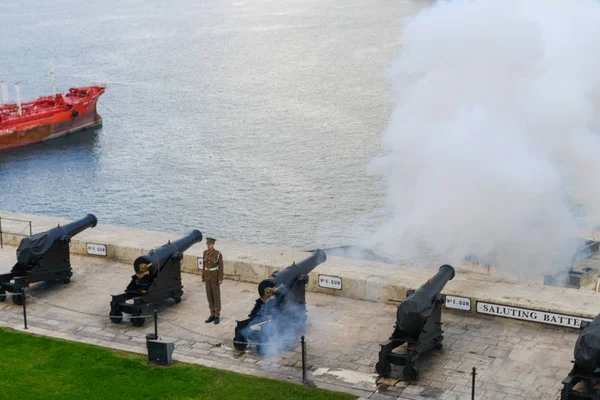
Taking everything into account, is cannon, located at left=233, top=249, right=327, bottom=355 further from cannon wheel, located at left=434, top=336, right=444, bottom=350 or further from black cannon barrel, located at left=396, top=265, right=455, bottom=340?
cannon wheel, located at left=434, top=336, right=444, bottom=350

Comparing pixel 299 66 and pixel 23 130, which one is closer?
pixel 23 130

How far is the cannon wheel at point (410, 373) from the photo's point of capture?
1388cm

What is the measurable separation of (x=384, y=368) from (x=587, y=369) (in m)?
3.11

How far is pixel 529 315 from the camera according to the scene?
16172 mm

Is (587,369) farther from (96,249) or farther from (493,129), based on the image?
(96,249)

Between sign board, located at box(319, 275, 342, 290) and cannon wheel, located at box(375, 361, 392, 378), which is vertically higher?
sign board, located at box(319, 275, 342, 290)

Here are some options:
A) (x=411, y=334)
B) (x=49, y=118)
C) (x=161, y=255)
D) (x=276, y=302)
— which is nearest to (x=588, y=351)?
(x=411, y=334)

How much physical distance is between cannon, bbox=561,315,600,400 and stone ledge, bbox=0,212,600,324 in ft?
10.7

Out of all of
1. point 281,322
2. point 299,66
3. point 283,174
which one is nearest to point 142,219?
point 283,174

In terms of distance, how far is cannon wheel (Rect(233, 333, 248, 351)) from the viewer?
15.3 m

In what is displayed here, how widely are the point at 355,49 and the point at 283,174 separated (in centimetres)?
4774

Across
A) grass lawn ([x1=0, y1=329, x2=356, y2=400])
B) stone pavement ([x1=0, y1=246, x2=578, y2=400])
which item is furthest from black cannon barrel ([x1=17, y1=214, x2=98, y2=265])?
grass lawn ([x1=0, y1=329, x2=356, y2=400])

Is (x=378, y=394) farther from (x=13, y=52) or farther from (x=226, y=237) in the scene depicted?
(x=13, y=52)

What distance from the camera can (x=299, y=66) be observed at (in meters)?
90.6
